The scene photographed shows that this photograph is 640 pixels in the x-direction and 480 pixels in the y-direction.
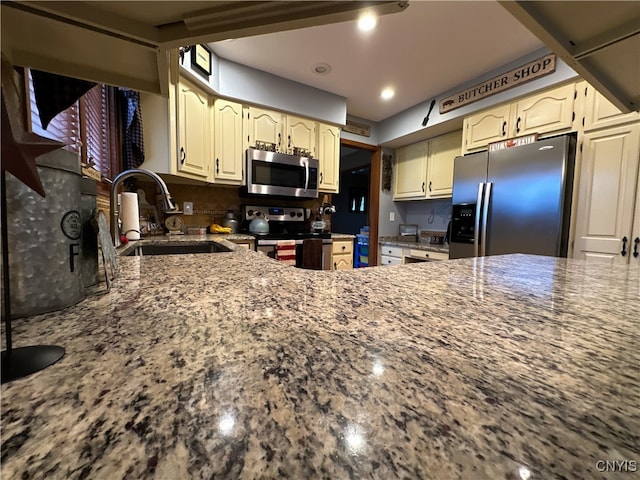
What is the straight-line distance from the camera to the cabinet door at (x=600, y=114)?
69.2 inches

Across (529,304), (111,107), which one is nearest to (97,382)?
(529,304)

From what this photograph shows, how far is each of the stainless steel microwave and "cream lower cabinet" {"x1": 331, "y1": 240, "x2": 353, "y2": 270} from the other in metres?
0.61

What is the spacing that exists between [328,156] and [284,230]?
1.00 metres

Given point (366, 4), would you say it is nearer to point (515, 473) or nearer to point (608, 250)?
point (515, 473)

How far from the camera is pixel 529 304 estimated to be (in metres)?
0.56

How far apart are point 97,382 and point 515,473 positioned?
1.19 ft

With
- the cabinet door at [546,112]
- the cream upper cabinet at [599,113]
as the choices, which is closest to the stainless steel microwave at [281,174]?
the cabinet door at [546,112]

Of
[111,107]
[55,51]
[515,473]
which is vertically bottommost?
[515,473]

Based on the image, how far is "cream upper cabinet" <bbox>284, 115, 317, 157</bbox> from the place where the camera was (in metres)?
2.82

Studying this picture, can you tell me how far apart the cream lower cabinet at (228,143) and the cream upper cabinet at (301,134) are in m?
0.49

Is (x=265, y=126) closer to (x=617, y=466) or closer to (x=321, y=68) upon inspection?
(x=321, y=68)

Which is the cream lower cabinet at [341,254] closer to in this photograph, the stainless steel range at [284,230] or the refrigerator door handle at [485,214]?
the stainless steel range at [284,230]

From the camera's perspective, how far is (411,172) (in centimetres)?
354

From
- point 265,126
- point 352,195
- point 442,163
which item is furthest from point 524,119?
point 352,195
